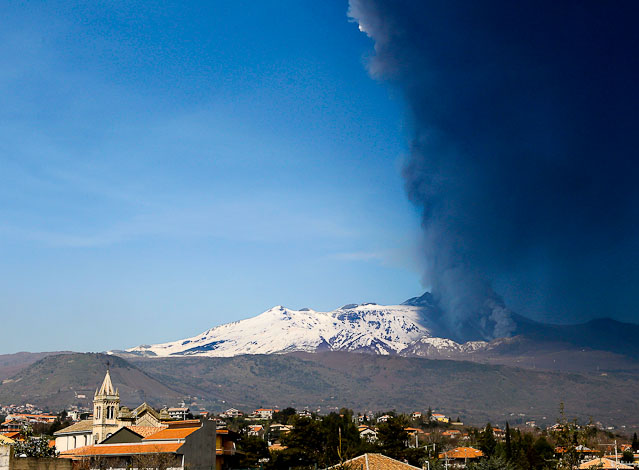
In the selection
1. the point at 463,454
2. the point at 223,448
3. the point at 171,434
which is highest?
the point at 171,434

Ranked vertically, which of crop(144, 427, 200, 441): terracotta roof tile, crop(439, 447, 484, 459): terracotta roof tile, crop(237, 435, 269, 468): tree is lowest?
crop(439, 447, 484, 459): terracotta roof tile

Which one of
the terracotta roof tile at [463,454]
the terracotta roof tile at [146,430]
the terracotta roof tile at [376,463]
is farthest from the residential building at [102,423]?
the terracotta roof tile at [463,454]

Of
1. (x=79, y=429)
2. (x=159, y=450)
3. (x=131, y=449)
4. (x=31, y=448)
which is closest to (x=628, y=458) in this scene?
(x=79, y=429)

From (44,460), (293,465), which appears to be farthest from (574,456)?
(293,465)

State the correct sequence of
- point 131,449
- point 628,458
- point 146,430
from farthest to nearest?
point 628,458 < point 146,430 < point 131,449

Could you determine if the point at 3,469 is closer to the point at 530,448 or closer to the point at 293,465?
the point at 293,465

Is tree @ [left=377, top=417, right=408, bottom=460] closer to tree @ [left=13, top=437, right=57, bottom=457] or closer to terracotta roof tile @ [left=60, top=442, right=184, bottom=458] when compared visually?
terracotta roof tile @ [left=60, top=442, right=184, bottom=458]

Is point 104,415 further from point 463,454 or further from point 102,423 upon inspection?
point 463,454

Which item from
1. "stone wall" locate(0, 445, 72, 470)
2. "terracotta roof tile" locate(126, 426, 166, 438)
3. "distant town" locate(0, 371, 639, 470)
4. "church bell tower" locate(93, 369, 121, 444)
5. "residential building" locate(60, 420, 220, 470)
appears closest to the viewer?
"stone wall" locate(0, 445, 72, 470)

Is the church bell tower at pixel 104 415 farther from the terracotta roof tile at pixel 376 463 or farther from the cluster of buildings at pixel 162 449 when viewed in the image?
the terracotta roof tile at pixel 376 463

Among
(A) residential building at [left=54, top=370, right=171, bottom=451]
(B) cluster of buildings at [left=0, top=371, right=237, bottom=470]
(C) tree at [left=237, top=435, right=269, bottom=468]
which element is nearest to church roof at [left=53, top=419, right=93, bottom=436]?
(A) residential building at [left=54, top=370, right=171, bottom=451]

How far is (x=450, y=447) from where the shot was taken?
502ft

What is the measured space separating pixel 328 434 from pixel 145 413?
770 inches

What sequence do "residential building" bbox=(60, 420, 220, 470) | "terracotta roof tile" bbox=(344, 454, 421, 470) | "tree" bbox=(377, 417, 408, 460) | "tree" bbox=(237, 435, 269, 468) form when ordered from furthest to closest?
"tree" bbox=(377, 417, 408, 460) < "tree" bbox=(237, 435, 269, 468) < "residential building" bbox=(60, 420, 220, 470) < "terracotta roof tile" bbox=(344, 454, 421, 470)
